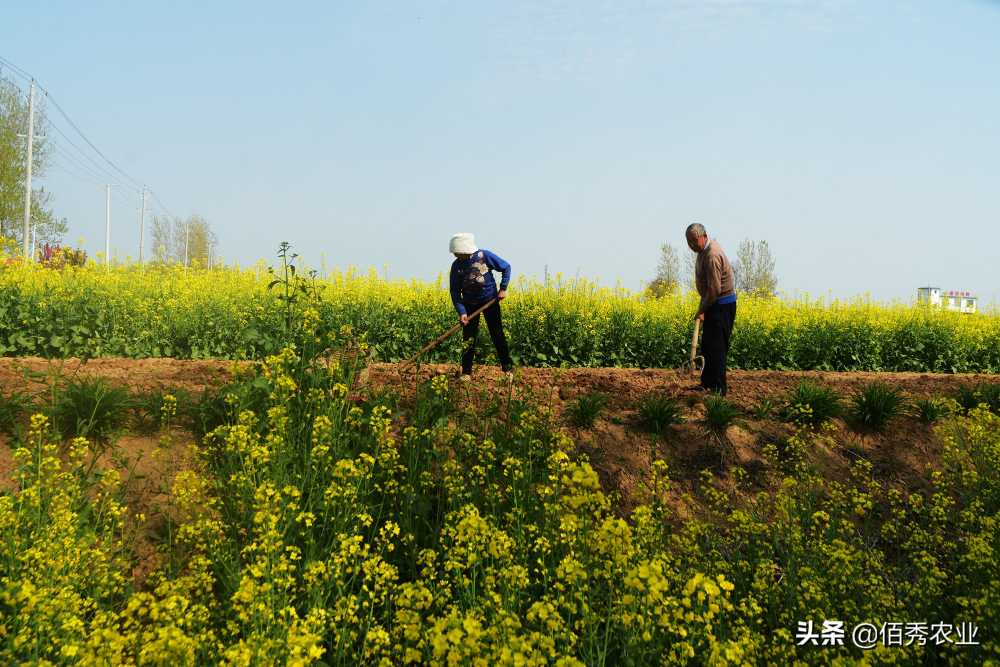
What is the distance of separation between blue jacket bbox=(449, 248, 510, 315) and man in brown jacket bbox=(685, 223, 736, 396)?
2.07 m

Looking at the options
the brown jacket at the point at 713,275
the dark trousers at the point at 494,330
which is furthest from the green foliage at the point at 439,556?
the dark trousers at the point at 494,330

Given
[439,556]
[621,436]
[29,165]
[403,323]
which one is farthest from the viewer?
[29,165]

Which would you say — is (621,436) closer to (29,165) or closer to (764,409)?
(764,409)

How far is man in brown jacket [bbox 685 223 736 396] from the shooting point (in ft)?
24.4

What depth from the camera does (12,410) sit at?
18.4 feet

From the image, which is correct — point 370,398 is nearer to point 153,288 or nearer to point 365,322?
point 365,322

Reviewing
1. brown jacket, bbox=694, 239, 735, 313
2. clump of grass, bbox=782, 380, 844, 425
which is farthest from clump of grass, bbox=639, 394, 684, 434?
brown jacket, bbox=694, 239, 735, 313

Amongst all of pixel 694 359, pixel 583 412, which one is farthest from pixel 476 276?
pixel 694 359

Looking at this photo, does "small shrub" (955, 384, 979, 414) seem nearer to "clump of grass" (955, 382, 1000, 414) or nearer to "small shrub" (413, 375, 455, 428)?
"clump of grass" (955, 382, 1000, 414)

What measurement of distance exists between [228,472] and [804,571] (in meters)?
3.67

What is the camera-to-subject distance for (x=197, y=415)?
5.64 m

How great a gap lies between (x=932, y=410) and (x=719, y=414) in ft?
7.84

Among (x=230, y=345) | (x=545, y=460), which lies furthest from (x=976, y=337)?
(x=230, y=345)

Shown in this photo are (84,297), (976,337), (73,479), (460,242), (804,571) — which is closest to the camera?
(804,571)
